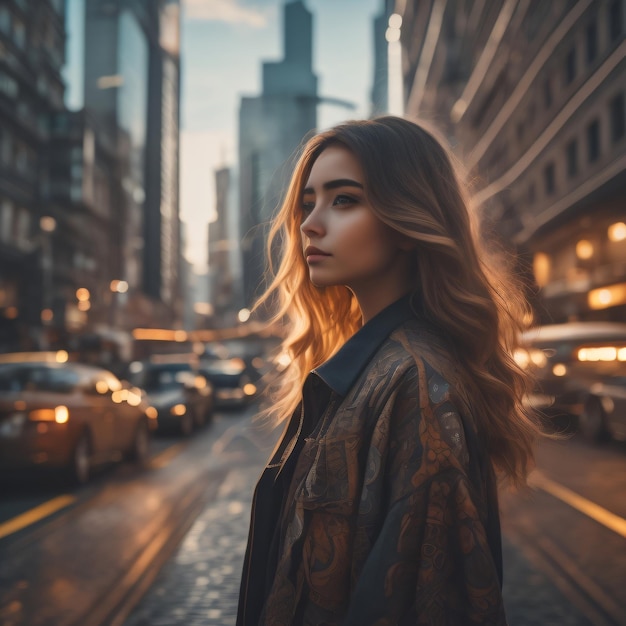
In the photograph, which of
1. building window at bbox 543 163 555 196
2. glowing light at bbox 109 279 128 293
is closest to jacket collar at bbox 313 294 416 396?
building window at bbox 543 163 555 196

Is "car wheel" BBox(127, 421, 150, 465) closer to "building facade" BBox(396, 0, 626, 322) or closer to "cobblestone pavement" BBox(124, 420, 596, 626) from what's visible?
"cobblestone pavement" BBox(124, 420, 596, 626)

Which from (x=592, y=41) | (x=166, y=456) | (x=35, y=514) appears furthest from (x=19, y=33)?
(x=35, y=514)

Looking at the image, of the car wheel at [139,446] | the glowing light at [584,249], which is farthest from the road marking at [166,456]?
the glowing light at [584,249]

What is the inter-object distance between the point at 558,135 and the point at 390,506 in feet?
117

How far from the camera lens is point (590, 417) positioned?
13.6 m

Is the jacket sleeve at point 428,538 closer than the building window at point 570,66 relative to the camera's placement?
Yes

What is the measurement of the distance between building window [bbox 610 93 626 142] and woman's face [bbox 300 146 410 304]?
87.0ft

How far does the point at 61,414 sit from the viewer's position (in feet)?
30.5

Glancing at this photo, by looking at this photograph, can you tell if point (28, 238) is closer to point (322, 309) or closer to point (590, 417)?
point (590, 417)

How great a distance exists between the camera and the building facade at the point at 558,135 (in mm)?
26995

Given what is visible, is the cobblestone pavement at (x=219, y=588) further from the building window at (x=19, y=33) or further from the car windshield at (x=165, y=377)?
the building window at (x=19, y=33)

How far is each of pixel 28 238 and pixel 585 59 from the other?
38.6 m

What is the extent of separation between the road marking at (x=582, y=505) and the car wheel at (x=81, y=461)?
5525mm

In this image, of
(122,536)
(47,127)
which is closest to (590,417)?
(122,536)
